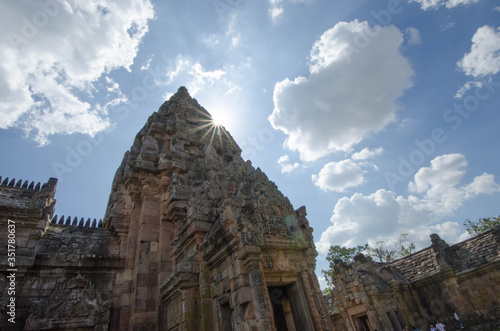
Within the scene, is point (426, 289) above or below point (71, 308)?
below

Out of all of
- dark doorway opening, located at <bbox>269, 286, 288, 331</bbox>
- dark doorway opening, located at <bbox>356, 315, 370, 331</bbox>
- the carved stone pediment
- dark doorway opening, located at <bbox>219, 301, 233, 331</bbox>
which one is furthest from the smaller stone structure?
the carved stone pediment

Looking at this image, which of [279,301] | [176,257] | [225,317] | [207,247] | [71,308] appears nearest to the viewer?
[225,317]

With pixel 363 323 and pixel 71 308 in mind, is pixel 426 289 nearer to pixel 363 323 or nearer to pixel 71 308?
pixel 363 323

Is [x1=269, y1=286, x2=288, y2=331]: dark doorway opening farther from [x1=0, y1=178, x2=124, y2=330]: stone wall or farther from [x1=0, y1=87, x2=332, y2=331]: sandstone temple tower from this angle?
[x1=0, y1=178, x2=124, y2=330]: stone wall

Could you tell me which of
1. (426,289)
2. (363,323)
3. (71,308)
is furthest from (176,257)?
(426,289)

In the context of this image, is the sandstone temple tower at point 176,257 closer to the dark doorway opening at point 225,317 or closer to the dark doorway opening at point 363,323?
the dark doorway opening at point 225,317

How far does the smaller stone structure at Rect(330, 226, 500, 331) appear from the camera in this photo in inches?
445

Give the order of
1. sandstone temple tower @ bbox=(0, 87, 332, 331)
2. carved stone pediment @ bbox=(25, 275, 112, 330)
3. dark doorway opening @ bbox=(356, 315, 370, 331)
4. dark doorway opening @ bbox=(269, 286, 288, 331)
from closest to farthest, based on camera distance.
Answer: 1. sandstone temple tower @ bbox=(0, 87, 332, 331)
2. dark doorway opening @ bbox=(269, 286, 288, 331)
3. carved stone pediment @ bbox=(25, 275, 112, 330)
4. dark doorway opening @ bbox=(356, 315, 370, 331)

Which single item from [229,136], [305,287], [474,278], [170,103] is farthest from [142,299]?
[474,278]

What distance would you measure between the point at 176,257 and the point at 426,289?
15661 mm

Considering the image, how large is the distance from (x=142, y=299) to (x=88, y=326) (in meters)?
1.65

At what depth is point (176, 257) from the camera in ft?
25.6

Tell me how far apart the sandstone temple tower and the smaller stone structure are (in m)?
6.35

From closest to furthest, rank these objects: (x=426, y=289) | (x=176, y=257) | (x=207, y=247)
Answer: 1. (x=207, y=247)
2. (x=176, y=257)
3. (x=426, y=289)
